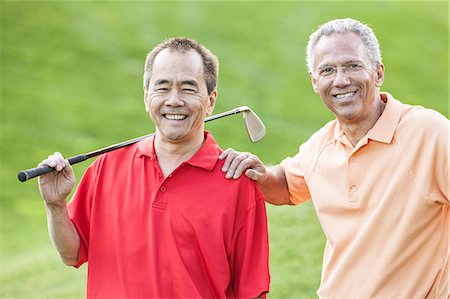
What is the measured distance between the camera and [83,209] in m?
3.66

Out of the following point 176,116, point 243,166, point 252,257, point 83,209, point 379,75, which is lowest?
point 252,257

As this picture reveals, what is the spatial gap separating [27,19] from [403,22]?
7.74 metres

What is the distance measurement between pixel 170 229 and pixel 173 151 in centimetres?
38

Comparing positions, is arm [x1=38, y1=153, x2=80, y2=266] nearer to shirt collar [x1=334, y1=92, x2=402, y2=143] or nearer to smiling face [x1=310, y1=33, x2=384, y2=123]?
smiling face [x1=310, y1=33, x2=384, y2=123]

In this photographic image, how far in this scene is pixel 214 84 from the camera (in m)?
3.72

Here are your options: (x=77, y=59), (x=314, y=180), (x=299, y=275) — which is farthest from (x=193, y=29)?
(x=314, y=180)

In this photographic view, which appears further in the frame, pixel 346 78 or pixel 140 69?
pixel 140 69

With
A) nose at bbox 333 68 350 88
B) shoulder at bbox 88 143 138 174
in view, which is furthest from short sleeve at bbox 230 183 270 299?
nose at bbox 333 68 350 88

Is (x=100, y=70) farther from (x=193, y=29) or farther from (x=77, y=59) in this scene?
(x=193, y=29)

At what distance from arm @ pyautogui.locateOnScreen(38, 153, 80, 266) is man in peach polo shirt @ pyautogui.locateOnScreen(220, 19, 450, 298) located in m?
0.68

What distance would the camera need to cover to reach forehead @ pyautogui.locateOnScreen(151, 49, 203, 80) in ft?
11.6

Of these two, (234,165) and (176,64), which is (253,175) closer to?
(234,165)

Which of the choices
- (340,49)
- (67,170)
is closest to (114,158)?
(67,170)

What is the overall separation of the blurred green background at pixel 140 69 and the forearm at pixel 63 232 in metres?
6.66
